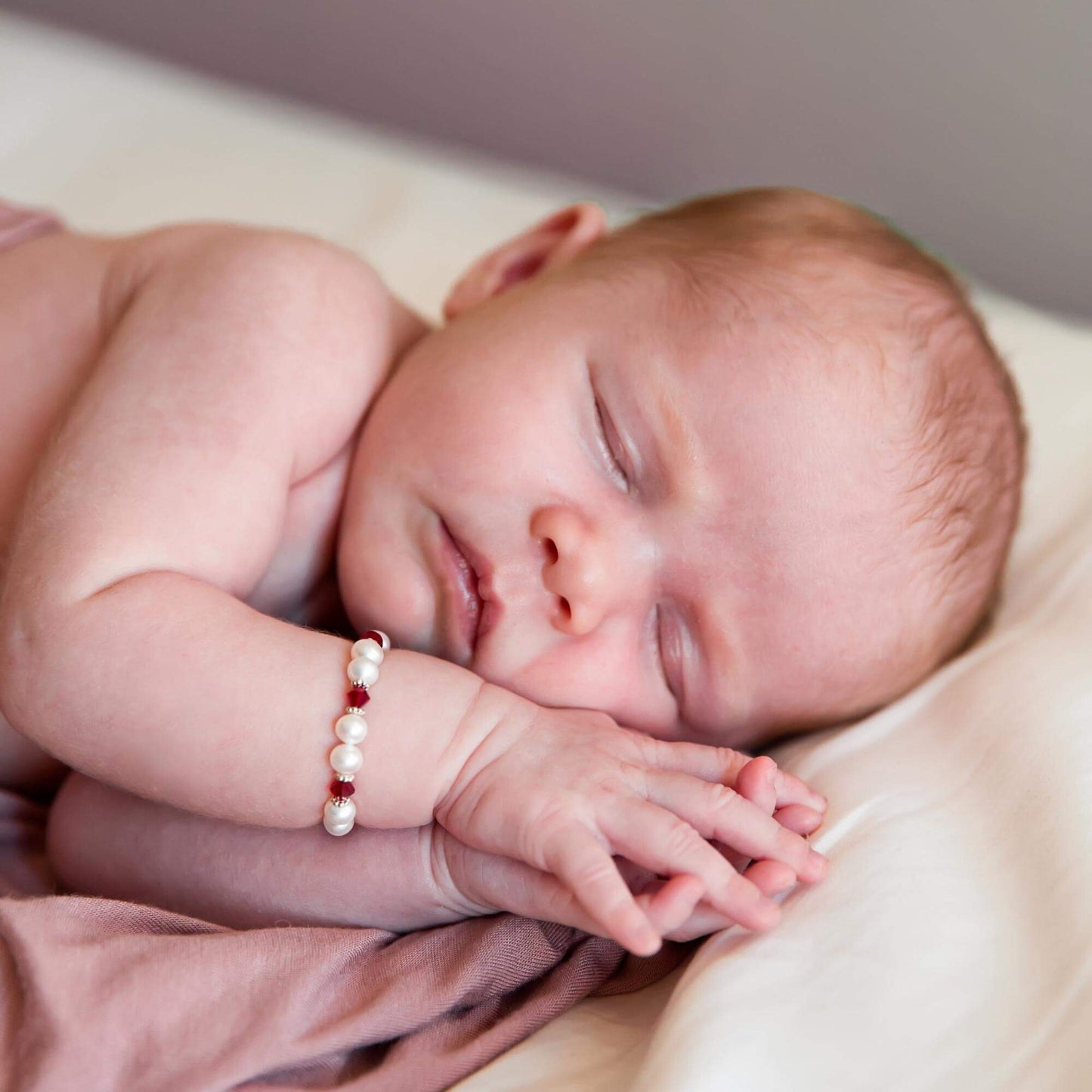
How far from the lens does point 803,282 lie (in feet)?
3.81

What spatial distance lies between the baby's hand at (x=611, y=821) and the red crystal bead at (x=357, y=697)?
0.10m

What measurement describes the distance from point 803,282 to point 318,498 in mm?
546

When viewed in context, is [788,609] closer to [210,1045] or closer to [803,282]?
[803,282]

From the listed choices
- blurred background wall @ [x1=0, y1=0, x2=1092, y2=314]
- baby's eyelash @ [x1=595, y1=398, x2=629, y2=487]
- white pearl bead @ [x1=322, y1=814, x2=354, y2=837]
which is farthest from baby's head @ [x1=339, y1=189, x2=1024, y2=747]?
blurred background wall @ [x1=0, y1=0, x2=1092, y2=314]

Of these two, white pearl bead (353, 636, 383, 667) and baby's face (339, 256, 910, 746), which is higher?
baby's face (339, 256, 910, 746)

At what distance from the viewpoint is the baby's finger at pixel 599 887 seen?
33.9 inches

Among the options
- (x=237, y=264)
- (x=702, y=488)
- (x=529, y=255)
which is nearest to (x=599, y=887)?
(x=702, y=488)

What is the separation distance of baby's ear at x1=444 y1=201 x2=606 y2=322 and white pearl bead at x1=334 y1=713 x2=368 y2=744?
594 millimetres

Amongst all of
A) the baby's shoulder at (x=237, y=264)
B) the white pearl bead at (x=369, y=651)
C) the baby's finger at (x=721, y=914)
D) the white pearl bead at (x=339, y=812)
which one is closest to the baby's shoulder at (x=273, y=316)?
the baby's shoulder at (x=237, y=264)

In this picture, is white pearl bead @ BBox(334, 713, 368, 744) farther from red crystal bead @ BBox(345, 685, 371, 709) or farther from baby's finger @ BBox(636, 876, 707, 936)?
baby's finger @ BBox(636, 876, 707, 936)

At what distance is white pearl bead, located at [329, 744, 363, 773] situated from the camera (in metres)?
0.95

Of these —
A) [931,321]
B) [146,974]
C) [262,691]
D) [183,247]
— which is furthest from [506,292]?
[146,974]

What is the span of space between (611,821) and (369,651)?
0.25 meters

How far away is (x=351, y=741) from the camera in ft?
3.13
